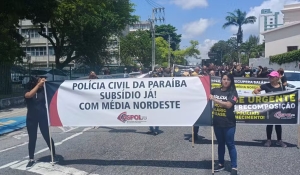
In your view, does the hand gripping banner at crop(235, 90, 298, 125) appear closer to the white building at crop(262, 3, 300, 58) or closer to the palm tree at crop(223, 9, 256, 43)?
the white building at crop(262, 3, 300, 58)

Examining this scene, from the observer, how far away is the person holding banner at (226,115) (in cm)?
681

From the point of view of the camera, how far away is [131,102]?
7559mm

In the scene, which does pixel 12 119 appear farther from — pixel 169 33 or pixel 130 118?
pixel 169 33

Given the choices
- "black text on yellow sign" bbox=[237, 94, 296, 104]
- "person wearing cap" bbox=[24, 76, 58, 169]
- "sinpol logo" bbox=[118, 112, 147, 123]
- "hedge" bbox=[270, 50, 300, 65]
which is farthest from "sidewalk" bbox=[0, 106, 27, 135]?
"hedge" bbox=[270, 50, 300, 65]

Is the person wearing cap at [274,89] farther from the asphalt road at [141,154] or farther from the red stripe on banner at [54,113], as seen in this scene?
the red stripe on banner at [54,113]

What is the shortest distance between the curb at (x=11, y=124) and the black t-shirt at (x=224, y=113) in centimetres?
798

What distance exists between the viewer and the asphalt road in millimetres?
7289

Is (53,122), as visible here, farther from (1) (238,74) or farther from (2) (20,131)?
(1) (238,74)

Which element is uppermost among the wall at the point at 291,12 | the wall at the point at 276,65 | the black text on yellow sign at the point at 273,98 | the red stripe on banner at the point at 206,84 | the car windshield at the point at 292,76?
the wall at the point at 291,12

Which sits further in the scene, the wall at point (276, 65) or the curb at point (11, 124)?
the wall at point (276, 65)

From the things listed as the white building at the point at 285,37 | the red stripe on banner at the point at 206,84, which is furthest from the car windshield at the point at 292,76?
the white building at the point at 285,37

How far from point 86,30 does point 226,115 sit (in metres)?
35.2

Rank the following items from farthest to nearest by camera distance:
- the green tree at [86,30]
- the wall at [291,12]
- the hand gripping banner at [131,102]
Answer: the wall at [291,12], the green tree at [86,30], the hand gripping banner at [131,102]

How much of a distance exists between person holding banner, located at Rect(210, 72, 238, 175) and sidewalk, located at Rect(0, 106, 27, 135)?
26.2ft
